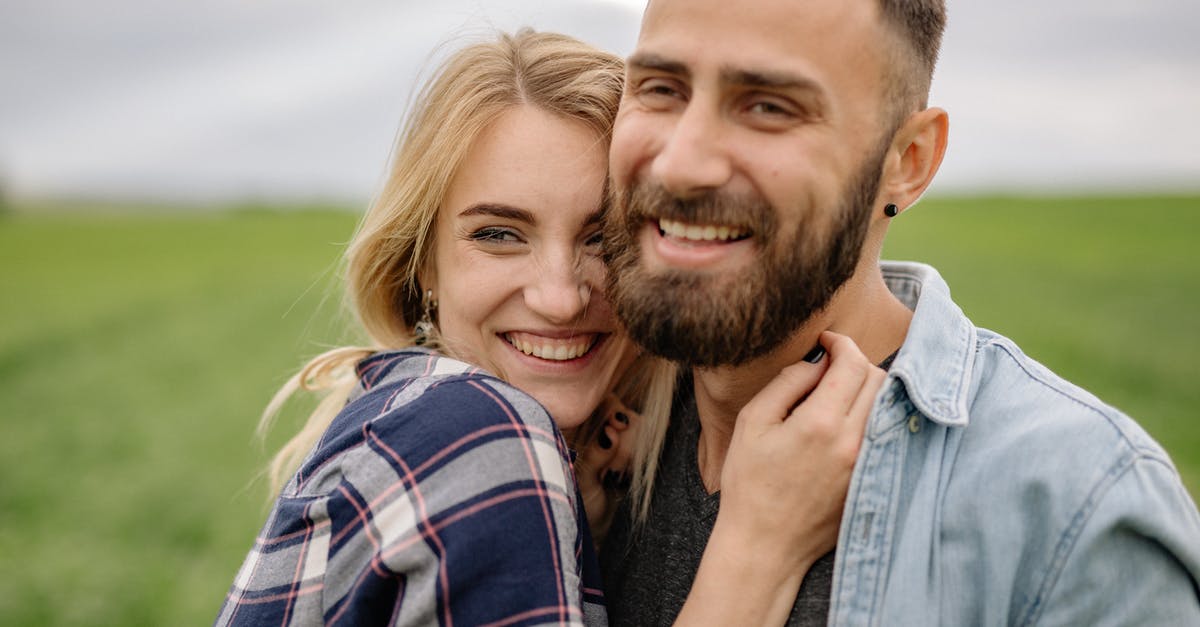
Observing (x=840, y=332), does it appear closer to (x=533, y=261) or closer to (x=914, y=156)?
(x=914, y=156)

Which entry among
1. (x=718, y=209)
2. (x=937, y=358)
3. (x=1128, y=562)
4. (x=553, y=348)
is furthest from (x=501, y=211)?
(x=1128, y=562)

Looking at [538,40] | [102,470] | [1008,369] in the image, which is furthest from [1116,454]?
[102,470]

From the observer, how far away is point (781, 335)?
2537 millimetres

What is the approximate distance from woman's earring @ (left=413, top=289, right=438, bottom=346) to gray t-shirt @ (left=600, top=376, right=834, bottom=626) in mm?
849

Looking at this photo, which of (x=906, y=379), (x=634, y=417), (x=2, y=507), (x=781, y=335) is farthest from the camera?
(x=2, y=507)

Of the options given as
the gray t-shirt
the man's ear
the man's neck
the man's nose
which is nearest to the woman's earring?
the gray t-shirt

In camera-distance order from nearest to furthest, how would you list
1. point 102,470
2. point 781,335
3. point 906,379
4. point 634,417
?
point 906,379, point 781,335, point 634,417, point 102,470

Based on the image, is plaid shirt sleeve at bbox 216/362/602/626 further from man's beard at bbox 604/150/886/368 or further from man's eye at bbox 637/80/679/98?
man's eye at bbox 637/80/679/98

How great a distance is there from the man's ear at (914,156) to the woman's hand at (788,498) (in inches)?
17.8

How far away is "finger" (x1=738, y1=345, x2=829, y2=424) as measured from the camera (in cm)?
249

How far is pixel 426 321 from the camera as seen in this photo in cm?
342

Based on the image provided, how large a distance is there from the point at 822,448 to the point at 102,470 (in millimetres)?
11105

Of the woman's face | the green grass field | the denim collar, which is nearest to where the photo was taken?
the denim collar

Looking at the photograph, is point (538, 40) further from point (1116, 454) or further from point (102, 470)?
point (102, 470)
